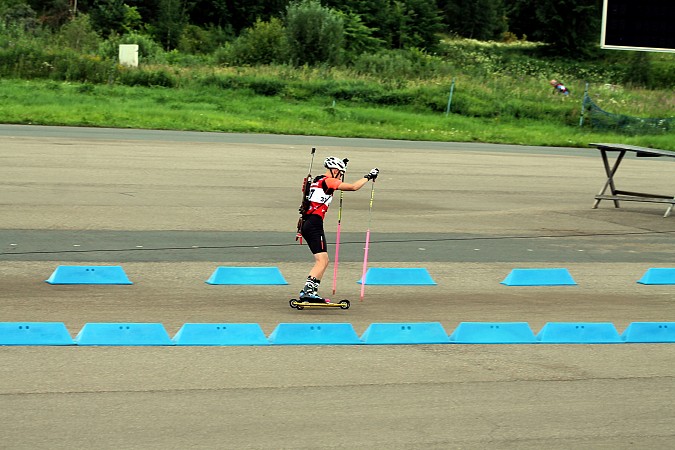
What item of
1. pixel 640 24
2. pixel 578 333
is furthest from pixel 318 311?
pixel 640 24

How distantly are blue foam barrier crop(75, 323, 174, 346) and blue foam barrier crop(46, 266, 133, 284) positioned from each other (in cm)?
265

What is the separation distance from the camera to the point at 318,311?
11922 millimetres

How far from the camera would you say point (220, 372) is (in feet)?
30.1

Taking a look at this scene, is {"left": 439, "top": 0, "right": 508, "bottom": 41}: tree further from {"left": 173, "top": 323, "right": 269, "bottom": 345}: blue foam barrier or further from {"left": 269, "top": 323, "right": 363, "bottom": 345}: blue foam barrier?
{"left": 173, "top": 323, "right": 269, "bottom": 345}: blue foam barrier

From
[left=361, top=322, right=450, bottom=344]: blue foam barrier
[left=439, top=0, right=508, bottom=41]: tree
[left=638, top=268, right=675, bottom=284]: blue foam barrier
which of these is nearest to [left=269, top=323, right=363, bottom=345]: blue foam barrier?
[left=361, top=322, right=450, bottom=344]: blue foam barrier

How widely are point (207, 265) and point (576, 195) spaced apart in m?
12.3

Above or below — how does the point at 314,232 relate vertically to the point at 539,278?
above

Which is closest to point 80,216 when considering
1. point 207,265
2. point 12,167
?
point 207,265

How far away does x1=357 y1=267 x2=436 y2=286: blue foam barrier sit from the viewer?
1378 cm

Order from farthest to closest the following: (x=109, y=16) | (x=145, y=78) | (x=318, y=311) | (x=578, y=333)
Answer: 1. (x=109, y=16)
2. (x=145, y=78)
3. (x=318, y=311)
4. (x=578, y=333)

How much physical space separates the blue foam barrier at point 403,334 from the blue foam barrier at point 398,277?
2.89m

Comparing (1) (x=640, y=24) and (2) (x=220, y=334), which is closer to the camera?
(2) (x=220, y=334)

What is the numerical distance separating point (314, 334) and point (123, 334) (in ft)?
5.81

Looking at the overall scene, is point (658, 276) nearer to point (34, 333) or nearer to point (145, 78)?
point (34, 333)
